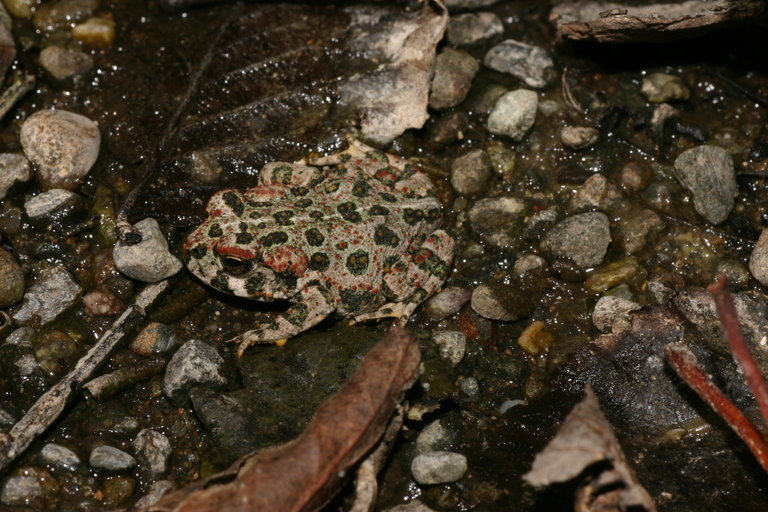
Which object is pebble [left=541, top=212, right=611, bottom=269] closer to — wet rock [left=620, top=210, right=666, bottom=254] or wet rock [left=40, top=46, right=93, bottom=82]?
wet rock [left=620, top=210, right=666, bottom=254]

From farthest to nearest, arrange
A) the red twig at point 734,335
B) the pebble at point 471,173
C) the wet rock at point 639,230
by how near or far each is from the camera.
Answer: the pebble at point 471,173, the wet rock at point 639,230, the red twig at point 734,335

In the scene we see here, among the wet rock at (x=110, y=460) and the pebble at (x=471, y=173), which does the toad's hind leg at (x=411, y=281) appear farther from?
the wet rock at (x=110, y=460)

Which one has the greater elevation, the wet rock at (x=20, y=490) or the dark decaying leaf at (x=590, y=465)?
the dark decaying leaf at (x=590, y=465)

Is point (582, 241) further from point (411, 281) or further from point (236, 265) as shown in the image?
point (236, 265)

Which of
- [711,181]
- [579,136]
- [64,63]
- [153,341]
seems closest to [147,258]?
[153,341]

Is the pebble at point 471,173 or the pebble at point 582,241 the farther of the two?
the pebble at point 471,173

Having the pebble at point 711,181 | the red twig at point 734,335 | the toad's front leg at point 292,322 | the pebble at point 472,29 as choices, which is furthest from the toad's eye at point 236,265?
the pebble at point 711,181

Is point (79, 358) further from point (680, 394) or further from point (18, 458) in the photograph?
point (680, 394)
